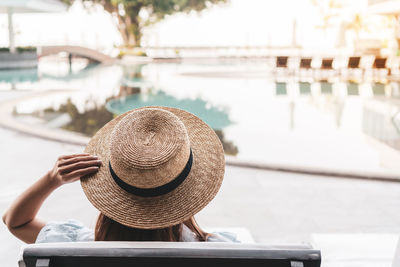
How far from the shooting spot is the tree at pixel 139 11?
1224 inches

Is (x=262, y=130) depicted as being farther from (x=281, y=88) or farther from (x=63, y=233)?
(x=63, y=233)

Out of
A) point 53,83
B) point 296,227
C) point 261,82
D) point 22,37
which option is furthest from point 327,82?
point 22,37

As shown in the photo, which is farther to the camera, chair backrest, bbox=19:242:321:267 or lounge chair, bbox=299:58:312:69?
lounge chair, bbox=299:58:312:69

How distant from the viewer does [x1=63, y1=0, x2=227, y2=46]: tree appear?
31.1 meters

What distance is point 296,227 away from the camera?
10.8 feet

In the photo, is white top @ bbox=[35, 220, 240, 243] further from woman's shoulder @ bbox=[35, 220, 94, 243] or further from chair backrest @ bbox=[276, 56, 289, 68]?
chair backrest @ bbox=[276, 56, 289, 68]

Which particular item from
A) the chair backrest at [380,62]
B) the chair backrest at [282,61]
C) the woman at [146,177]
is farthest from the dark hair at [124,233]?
the chair backrest at [282,61]

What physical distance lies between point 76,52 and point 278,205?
2250 cm

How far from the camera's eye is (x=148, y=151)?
4.05 ft

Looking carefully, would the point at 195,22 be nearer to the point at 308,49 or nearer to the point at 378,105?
the point at 308,49

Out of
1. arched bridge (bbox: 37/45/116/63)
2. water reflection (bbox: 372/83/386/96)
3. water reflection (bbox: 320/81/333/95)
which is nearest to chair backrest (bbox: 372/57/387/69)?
water reflection (bbox: 372/83/386/96)

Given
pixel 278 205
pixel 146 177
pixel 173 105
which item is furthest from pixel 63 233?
pixel 173 105

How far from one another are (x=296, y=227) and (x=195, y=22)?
31.7 m

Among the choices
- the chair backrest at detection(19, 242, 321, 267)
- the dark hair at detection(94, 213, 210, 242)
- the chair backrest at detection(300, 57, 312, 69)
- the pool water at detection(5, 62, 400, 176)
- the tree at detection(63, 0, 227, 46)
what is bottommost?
the pool water at detection(5, 62, 400, 176)
